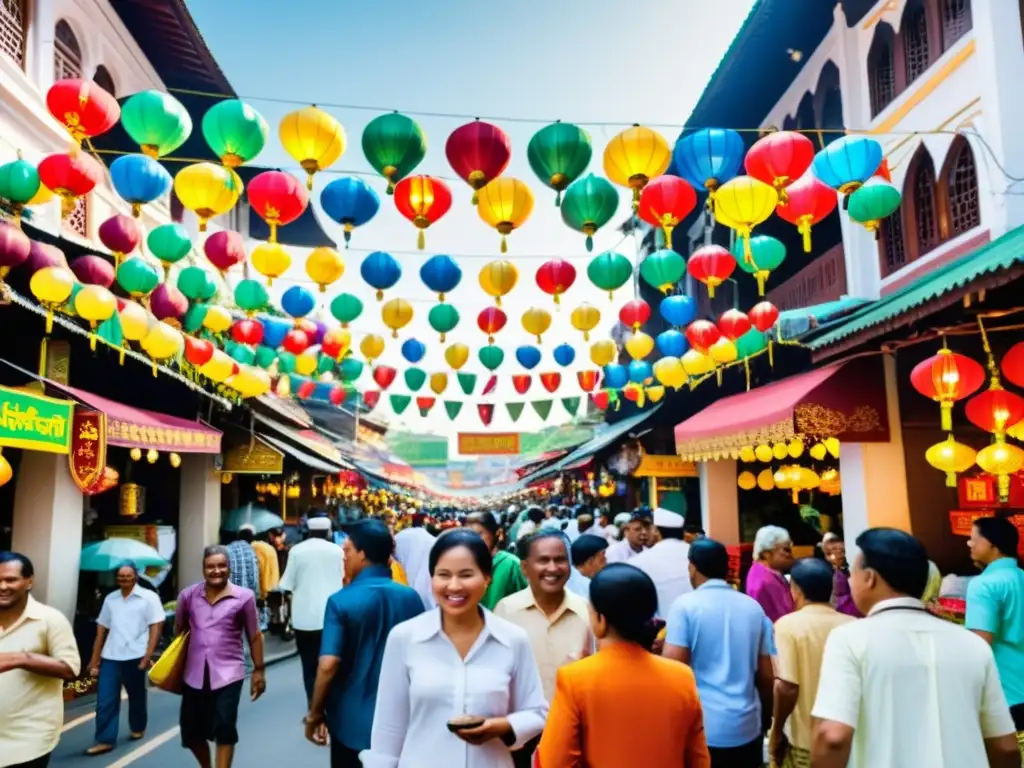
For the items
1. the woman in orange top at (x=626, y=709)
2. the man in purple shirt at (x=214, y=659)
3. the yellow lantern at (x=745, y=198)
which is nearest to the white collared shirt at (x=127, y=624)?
the man in purple shirt at (x=214, y=659)

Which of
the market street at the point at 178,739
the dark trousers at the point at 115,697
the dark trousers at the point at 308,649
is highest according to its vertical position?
the dark trousers at the point at 308,649

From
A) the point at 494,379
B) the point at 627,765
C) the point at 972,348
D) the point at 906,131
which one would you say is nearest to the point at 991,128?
the point at 906,131

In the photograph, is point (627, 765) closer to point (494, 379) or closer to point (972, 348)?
point (972, 348)

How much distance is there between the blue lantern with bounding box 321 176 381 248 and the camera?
7191 mm

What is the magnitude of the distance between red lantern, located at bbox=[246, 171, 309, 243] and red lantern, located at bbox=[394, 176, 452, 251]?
87 centimetres

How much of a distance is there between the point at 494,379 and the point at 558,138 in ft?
29.0

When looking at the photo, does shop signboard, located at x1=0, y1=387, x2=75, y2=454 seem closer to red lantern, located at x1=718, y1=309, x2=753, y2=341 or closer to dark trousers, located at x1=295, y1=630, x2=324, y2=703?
dark trousers, located at x1=295, y1=630, x2=324, y2=703

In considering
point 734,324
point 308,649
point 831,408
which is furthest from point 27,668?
point 734,324

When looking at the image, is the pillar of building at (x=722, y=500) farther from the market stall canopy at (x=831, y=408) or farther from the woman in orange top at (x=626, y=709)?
the woman in orange top at (x=626, y=709)

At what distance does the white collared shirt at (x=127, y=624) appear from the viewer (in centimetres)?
707

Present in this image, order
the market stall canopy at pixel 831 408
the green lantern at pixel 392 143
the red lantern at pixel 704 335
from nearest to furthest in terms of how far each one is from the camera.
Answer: the green lantern at pixel 392 143, the market stall canopy at pixel 831 408, the red lantern at pixel 704 335

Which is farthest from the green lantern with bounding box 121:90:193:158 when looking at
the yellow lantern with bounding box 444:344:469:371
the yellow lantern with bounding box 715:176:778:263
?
the yellow lantern with bounding box 444:344:469:371

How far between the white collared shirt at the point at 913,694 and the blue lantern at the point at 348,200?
582 centimetres

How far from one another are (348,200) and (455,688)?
17.7 ft
